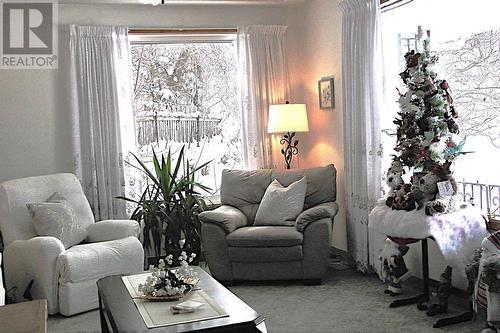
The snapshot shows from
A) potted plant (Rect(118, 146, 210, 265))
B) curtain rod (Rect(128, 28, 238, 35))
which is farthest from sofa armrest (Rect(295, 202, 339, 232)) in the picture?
curtain rod (Rect(128, 28, 238, 35))

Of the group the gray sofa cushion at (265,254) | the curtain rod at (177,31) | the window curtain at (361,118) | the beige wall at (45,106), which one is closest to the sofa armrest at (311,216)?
the gray sofa cushion at (265,254)

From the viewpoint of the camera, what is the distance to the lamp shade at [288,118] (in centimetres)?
600

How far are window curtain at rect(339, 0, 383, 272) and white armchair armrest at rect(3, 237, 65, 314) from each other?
2.47 metres

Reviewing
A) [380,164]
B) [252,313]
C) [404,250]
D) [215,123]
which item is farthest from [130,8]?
[252,313]

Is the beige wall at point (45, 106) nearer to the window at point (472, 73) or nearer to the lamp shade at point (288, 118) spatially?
the lamp shade at point (288, 118)

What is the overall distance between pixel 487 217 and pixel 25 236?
3.44m

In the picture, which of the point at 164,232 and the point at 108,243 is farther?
the point at 164,232

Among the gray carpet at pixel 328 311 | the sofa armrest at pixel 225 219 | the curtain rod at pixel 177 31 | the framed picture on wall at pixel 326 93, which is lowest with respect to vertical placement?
the gray carpet at pixel 328 311

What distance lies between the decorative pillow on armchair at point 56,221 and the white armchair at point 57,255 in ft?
0.32

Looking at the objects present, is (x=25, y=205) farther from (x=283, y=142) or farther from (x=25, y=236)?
(x=283, y=142)

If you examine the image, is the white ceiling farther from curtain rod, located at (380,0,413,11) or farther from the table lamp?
curtain rod, located at (380,0,413,11)

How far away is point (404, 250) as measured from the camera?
177 inches

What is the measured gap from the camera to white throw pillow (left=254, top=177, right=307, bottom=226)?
5.35 meters

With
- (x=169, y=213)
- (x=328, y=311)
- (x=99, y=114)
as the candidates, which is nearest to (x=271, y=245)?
(x=328, y=311)
